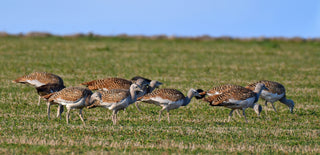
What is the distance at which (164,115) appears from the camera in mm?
17000

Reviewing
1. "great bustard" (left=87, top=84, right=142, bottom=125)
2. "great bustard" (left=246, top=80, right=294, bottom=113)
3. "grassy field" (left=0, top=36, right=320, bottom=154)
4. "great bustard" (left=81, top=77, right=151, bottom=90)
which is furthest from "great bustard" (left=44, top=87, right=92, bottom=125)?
"great bustard" (left=246, top=80, right=294, bottom=113)

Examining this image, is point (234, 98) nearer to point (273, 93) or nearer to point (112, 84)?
point (273, 93)

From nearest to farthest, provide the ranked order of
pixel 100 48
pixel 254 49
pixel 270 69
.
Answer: pixel 270 69 → pixel 100 48 → pixel 254 49

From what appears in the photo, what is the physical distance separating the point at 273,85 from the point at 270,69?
15.8 m

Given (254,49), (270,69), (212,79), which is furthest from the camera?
(254,49)

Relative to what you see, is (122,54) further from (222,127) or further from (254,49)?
(222,127)

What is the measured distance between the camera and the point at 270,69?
34.0m

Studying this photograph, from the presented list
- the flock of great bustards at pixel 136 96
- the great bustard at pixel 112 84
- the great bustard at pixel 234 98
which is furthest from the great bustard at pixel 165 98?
the great bustard at pixel 112 84

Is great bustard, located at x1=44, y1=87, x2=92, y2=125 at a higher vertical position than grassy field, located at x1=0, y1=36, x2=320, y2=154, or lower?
higher

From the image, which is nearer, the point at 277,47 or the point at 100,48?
the point at 100,48

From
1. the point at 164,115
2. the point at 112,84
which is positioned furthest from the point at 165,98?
the point at 112,84

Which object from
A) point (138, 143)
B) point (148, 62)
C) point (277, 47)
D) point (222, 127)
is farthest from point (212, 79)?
point (277, 47)

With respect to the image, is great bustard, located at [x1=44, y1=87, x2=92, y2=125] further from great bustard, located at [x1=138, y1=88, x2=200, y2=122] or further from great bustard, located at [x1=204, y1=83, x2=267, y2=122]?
great bustard, located at [x1=204, y1=83, x2=267, y2=122]

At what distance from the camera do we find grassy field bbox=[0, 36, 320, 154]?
1160 centimetres
